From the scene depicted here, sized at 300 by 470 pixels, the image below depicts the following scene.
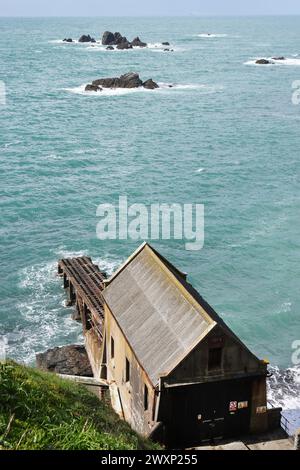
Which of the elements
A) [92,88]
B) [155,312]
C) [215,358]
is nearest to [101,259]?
[155,312]

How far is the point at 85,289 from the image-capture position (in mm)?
44250

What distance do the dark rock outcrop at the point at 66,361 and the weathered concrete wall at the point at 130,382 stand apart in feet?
15.5

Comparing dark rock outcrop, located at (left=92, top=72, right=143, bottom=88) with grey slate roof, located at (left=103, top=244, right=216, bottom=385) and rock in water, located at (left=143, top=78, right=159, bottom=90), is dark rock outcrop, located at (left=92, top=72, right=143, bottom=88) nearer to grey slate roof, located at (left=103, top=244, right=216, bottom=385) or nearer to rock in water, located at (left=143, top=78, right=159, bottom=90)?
rock in water, located at (left=143, top=78, right=159, bottom=90)

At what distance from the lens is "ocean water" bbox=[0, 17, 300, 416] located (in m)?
44.5

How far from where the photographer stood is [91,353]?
125ft

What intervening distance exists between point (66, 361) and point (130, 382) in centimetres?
1030

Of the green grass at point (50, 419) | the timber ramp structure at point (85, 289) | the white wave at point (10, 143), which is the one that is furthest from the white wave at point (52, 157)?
the green grass at point (50, 419)

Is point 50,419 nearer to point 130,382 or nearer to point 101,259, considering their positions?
point 130,382

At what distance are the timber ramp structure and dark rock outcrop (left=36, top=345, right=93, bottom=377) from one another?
6.31 ft

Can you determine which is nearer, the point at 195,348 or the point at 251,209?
the point at 195,348

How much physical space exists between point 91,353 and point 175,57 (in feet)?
569

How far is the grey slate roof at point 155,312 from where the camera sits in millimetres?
25391
